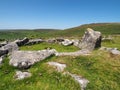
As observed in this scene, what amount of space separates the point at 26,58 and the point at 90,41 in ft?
39.8

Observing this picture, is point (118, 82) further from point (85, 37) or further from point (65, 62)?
point (85, 37)

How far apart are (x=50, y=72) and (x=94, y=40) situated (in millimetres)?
12739

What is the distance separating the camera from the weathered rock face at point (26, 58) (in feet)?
76.3

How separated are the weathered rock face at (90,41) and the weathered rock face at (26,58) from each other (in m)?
8.09

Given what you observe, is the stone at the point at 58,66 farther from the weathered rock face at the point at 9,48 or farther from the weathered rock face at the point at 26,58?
the weathered rock face at the point at 9,48

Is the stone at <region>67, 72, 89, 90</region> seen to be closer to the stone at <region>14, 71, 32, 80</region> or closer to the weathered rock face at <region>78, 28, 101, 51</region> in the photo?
the stone at <region>14, 71, 32, 80</region>

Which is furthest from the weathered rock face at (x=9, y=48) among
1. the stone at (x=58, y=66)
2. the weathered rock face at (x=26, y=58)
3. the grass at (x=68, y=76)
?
the stone at (x=58, y=66)

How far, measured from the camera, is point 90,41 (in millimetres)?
32469

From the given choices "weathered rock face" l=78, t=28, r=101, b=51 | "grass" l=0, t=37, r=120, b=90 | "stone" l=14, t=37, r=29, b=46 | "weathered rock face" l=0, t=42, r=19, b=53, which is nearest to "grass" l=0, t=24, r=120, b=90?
"grass" l=0, t=37, r=120, b=90

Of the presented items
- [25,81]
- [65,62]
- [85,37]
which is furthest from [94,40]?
[25,81]

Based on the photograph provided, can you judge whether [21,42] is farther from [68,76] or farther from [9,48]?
[68,76]

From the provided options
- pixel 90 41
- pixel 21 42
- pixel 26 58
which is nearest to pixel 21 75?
pixel 26 58

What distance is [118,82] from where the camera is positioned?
71.7 feet

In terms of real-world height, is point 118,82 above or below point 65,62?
below
